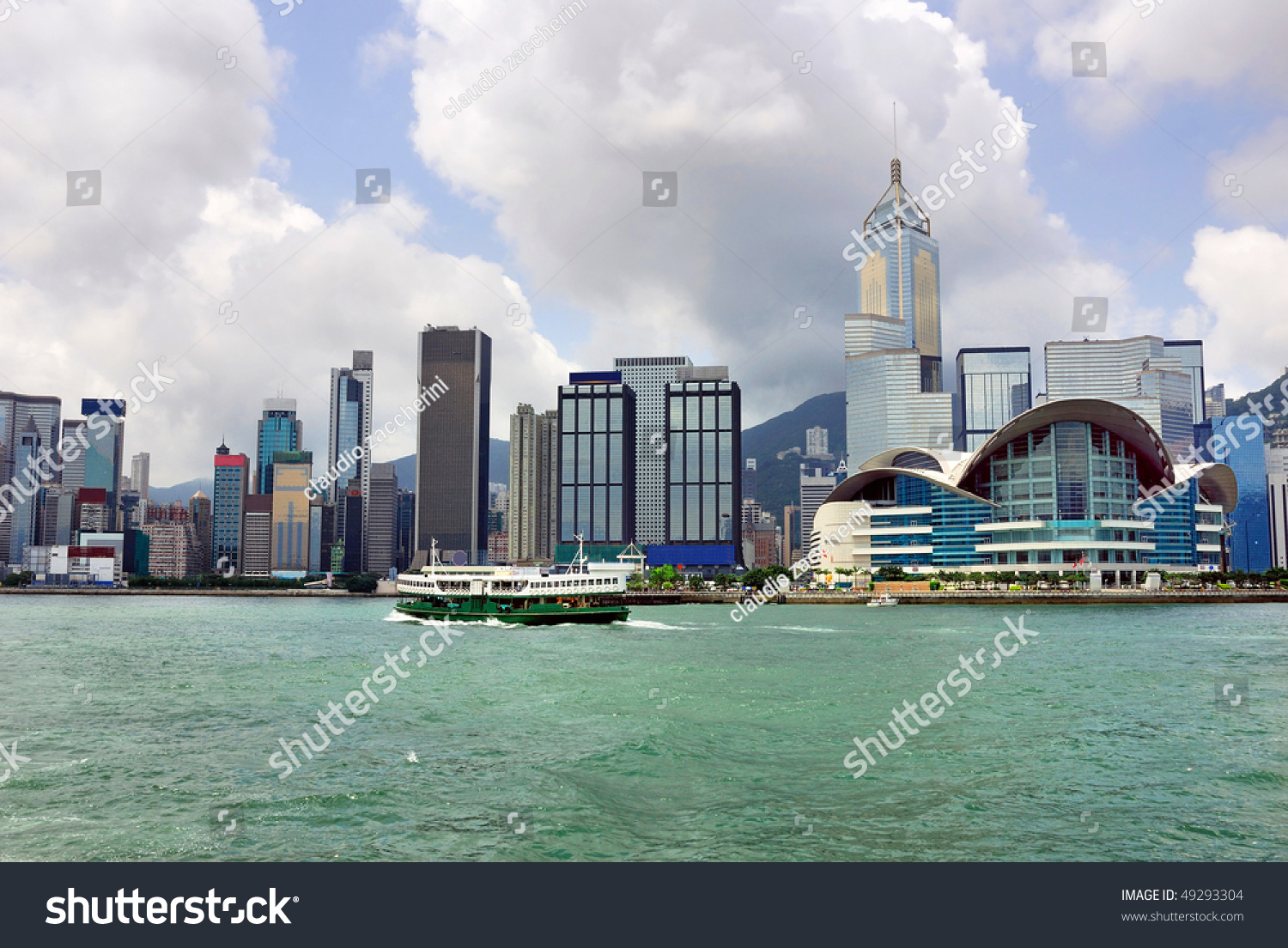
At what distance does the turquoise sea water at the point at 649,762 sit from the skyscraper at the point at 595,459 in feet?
526

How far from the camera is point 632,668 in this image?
3158 cm

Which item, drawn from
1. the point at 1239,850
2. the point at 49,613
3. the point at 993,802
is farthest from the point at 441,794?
the point at 49,613

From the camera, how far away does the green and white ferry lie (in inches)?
2277

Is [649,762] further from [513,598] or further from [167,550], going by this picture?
[167,550]

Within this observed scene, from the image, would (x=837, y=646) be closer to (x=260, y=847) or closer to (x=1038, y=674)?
(x=1038, y=674)

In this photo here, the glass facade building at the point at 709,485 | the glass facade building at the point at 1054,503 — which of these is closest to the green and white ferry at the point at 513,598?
the glass facade building at the point at 1054,503

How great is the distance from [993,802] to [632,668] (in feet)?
63.9
